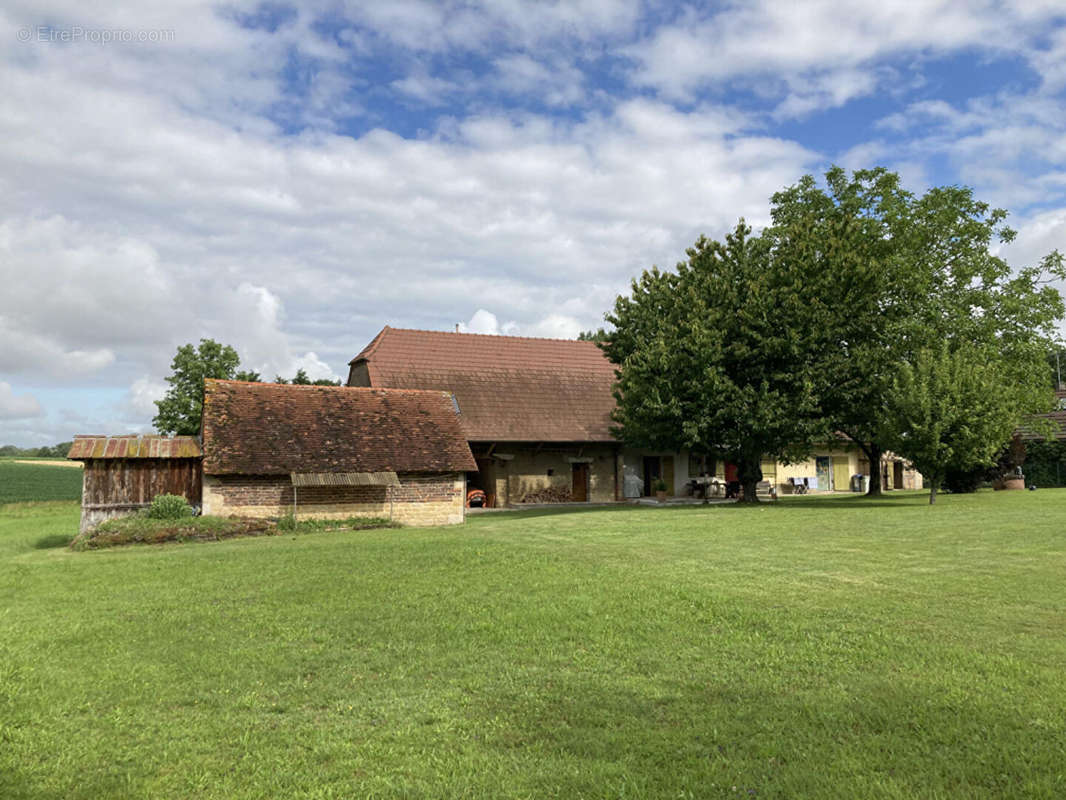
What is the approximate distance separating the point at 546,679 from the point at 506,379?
27982mm

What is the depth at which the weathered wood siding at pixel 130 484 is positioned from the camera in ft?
66.1

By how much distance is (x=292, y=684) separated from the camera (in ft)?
20.2

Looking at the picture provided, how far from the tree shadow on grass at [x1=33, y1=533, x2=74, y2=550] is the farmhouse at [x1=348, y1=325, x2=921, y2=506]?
13072mm

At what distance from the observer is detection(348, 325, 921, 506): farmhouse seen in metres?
30.9

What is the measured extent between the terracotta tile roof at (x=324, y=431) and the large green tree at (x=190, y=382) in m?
21.5

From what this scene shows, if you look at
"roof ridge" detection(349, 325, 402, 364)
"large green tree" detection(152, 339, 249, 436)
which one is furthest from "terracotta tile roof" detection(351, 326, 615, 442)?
"large green tree" detection(152, 339, 249, 436)

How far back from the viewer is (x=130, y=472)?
67.6 feet

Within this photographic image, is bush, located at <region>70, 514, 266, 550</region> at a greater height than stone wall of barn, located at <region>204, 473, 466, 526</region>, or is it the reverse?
stone wall of barn, located at <region>204, 473, 466, 526</region>

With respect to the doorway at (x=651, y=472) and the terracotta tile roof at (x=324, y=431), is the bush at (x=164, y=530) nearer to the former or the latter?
the terracotta tile roof at (x=324, y=431)

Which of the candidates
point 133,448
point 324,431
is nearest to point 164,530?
point 133,448

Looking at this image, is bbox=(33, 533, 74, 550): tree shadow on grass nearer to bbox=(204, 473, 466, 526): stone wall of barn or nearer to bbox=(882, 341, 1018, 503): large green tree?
bbox=(204, 473, 466, 526): stone wall of barn

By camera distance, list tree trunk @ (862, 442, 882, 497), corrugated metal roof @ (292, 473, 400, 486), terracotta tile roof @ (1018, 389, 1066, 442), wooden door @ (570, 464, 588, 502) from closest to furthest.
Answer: corrugated metal roof @ (292, 473, 400, 486), tree trunk @ (862, 442, 882, 497), wooden door @ (570, 464, 588, 502), terracotta tile roof @ (1018, 389, 1066, 442)

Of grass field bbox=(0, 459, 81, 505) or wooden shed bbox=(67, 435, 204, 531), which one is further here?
grass field bbox=(0, 459, 81, 505)

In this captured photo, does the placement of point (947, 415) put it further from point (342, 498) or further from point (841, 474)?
point (342, 498)
